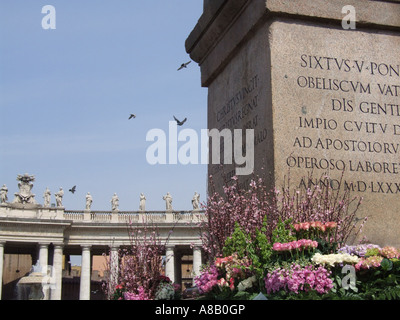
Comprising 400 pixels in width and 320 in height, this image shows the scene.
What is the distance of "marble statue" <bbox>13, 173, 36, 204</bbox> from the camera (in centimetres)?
6800

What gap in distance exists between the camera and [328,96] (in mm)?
7352

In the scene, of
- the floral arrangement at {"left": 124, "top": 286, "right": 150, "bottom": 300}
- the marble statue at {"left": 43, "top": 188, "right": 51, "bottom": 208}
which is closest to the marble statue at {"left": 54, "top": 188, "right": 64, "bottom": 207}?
the marble statue at {"left": 43, "top": 188, "right": 51, "bottom": 208}

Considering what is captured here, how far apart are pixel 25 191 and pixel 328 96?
64951 mm

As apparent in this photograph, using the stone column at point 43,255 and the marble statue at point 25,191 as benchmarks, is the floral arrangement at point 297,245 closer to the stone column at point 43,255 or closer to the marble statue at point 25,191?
the stone column at point 43,255

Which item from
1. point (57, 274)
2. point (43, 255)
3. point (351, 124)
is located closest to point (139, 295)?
point (351, 124)

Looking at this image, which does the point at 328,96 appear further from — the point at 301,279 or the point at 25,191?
the point at 25,191

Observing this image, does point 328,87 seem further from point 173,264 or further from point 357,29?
point 173,264

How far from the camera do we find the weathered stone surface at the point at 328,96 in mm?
7141

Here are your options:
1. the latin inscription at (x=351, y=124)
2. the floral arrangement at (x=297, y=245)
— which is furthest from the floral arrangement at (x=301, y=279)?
the latin inscription at (x=351, y=124)

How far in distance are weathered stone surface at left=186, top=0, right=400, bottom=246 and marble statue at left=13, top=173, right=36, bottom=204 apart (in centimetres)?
6294

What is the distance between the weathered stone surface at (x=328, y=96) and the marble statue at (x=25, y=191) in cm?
6294

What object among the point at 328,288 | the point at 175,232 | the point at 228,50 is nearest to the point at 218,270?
the point at 328,288
